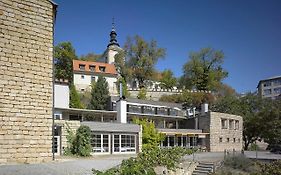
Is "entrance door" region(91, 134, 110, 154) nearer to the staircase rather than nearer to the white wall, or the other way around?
the white wall

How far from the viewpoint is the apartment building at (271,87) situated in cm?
10210

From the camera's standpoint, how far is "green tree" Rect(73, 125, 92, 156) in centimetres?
2533

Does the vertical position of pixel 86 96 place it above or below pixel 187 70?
below

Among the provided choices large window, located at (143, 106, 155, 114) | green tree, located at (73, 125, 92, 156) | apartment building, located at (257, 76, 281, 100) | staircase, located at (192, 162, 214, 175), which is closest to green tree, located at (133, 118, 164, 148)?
green tree, located at (73, 125, 92, 156)

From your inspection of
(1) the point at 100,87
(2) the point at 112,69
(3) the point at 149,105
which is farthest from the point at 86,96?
(3) the point at 149,105

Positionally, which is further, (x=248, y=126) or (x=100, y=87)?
(x=100, y=87)

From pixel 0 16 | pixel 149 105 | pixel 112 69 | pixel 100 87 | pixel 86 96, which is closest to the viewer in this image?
pixel 0 16

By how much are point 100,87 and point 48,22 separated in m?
36.0

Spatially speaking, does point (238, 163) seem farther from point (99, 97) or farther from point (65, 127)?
point (99, 97)

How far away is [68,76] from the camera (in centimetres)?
5731

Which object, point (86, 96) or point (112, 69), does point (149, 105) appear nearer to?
point (86, 96)

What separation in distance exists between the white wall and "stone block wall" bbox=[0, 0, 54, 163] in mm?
21155

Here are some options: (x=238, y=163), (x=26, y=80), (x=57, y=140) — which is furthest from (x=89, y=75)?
(x=26, y=80)

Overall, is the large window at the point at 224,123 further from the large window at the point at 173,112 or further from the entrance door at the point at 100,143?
the entrance door at the point at 100,143
